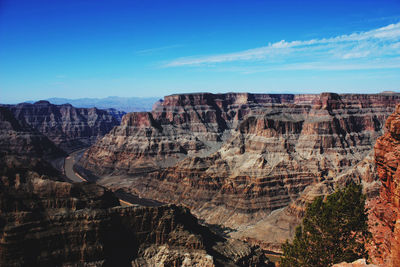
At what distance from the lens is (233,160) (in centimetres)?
10338

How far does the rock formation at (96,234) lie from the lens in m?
34.6

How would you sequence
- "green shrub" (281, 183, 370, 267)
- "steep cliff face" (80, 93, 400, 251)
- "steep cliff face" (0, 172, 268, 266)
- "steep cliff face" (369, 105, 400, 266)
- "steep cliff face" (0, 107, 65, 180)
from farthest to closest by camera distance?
1. "steep cliff face" (0, 107, 65, 180)
2. "steep cliff face" (80, 93, 400, 251)
3. "steep cliff face" (0, 172, 268, 266)
4. "green shrub" (281, 183, 370, 267)
5. "steep cliff face" (369, 105, 400, 266)

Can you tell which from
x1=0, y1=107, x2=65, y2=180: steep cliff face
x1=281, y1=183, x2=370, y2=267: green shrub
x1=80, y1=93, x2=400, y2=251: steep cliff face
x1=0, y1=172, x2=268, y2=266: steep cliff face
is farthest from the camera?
x1=0, y1=107, x2=65, y2=180: steep cliff face

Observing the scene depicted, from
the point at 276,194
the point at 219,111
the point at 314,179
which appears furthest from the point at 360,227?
the point at 219,111

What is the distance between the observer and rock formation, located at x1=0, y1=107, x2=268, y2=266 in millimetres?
34562

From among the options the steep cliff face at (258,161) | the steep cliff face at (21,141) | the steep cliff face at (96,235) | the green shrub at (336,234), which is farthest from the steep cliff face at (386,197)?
the steep cliff face at (21,141)

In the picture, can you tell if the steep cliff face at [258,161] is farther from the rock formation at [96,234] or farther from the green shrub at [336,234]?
the green shrub at [336,234]

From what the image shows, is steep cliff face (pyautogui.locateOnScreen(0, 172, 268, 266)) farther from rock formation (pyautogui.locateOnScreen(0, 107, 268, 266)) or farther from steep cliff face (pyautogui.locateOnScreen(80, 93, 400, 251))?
steep cliff face (pyautogui.locateOnScreen(80, 93, 400, 251))

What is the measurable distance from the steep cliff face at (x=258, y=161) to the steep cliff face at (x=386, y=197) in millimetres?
36497

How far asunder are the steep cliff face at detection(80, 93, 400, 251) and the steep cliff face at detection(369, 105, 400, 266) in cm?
3650

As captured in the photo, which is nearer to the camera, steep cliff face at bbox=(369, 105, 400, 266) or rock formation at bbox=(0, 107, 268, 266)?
steep cliff face at bbox=(369, 105, 400, 266)

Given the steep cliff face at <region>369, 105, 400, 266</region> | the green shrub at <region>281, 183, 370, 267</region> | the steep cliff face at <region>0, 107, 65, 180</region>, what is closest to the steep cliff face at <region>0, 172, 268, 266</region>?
the green shrub at <region>281, 183, 370, 267</region>

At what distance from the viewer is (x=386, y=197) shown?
3266cm

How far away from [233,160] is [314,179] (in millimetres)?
25252
